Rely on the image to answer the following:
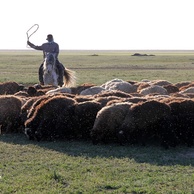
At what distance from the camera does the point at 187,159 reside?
1048 cm

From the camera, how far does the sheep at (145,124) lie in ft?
38.9

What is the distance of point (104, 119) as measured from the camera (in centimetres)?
1218

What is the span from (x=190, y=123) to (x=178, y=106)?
21.6 inches

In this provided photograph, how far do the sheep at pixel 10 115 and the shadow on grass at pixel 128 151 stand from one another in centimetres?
166

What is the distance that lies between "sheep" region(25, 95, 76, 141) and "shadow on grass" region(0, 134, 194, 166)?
337 mm

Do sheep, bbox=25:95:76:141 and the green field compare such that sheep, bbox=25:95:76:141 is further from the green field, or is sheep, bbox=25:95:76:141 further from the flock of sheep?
the green field

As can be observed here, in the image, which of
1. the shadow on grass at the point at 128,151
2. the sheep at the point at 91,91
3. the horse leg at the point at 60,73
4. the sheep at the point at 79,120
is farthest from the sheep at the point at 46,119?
the horse leg at the point at 60,73

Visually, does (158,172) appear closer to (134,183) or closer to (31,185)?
(134,183)

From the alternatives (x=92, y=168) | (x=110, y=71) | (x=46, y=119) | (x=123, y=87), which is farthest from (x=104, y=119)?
(x=110, y=71)

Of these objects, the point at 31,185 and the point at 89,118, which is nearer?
the point at 31,185

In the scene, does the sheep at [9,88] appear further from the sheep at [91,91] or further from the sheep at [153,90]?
the sheep at [153,90]

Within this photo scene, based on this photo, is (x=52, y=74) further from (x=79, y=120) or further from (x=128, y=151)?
(x=128, y=151)
